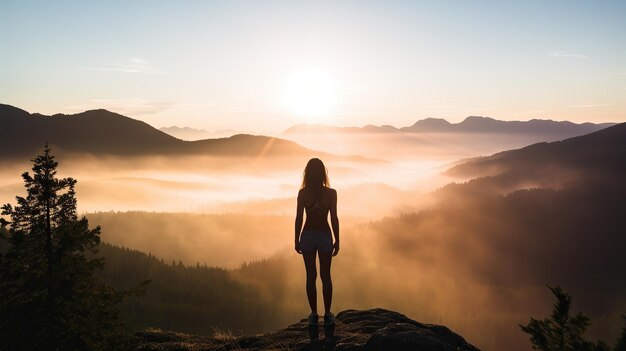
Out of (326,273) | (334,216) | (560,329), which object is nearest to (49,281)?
(326,273)

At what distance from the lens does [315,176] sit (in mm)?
10945

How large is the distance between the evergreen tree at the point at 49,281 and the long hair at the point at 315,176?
14.6 feet

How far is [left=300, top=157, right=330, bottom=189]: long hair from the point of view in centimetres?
1095

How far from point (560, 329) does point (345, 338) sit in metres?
4.03

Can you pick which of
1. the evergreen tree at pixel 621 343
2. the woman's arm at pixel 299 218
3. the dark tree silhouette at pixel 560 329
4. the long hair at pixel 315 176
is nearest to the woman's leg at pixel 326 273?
the woman's arm at pixel 299 218

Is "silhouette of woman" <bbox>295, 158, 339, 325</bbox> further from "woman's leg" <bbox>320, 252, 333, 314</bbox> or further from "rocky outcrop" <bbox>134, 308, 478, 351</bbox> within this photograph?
"rocky outcrop" <bbox>134, 308, 478, 351</bbox>

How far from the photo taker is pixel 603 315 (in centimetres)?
18925

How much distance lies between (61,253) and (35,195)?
1288mm

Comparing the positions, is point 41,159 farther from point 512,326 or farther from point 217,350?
point 512,326

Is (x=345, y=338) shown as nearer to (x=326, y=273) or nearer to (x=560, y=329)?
(x=326, y=273)

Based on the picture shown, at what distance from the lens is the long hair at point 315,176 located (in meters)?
10.9

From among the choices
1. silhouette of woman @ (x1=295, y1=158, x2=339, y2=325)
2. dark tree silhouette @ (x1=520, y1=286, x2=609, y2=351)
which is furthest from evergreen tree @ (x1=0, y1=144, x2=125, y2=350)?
dark tree silhouette @ (x1=520, y1=286, x2=609, y2=351)

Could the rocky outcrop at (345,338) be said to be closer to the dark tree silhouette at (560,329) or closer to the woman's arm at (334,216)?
the dark tree silhouette at (560,329)

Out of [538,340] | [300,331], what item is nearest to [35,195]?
[300,331]
